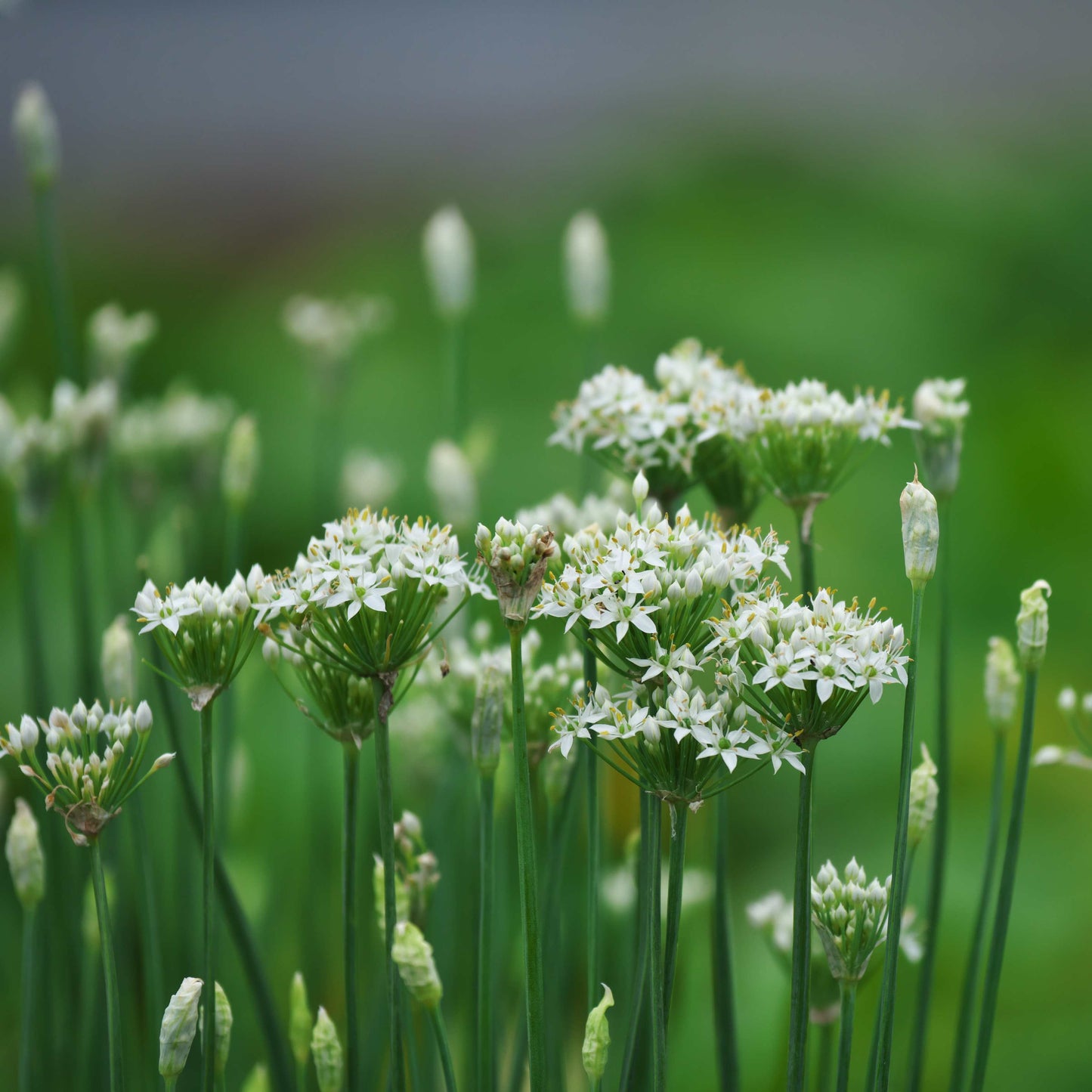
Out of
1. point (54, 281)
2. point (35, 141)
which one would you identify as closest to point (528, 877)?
point (54, 281)

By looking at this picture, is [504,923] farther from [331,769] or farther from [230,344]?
[230,344]

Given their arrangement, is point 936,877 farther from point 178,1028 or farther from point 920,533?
point 178,1028

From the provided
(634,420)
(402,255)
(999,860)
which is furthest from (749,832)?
(402,255)

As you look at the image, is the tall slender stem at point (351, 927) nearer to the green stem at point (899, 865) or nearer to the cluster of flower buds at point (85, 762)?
the cluster of flower buds at point (85, 762)

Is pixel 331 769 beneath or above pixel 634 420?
beneath

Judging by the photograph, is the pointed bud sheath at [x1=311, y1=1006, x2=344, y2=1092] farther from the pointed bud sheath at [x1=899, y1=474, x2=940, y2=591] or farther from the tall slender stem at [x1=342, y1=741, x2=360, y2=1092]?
the pointed bud sheath at [x1=899, y1=474, x2=940, y2=591]

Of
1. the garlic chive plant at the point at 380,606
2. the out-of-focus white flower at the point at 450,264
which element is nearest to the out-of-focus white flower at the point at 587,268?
the out-of-focus white flower at the point at 450,264
